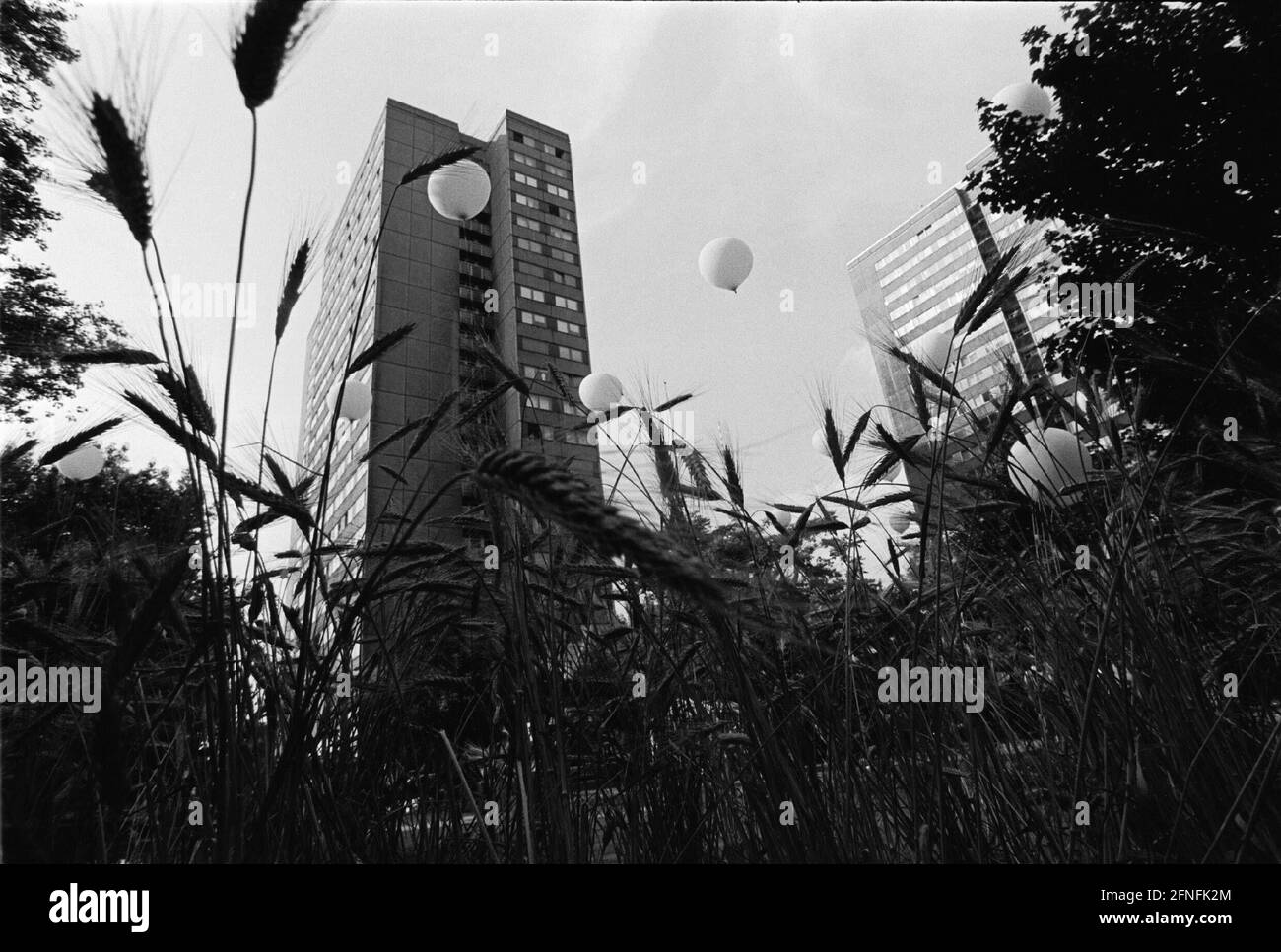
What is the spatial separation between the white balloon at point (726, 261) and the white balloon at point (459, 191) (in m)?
1.59

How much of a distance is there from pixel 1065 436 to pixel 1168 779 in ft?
5.77

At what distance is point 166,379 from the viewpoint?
3.49ft

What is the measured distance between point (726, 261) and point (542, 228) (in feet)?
132

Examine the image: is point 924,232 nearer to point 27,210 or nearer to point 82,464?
point 27,210

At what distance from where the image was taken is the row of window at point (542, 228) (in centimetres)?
4022

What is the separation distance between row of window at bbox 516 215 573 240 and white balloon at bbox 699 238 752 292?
129ft

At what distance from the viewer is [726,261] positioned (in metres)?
4.28

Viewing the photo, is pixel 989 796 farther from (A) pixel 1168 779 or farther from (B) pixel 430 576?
(B) pixel 430 576

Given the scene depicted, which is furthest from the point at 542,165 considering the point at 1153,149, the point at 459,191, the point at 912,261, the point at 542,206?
the point at 459,191

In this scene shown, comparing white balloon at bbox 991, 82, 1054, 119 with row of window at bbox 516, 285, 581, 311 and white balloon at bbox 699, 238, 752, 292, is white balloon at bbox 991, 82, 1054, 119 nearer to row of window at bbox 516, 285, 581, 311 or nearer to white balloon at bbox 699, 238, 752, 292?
white balloon at bbox 699, 238, 752, 292

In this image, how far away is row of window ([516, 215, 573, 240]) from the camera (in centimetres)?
4022

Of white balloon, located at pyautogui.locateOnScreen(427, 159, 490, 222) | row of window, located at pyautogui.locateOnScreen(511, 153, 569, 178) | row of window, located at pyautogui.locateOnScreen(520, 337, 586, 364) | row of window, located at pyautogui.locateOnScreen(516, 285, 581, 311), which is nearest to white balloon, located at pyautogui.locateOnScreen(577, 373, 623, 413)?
white balloon, located at pyautogui.locateOnScreen(427, 159, 490, 222)

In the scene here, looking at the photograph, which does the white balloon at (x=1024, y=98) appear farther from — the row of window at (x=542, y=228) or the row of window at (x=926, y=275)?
the row of window at (x=926, y=275)
